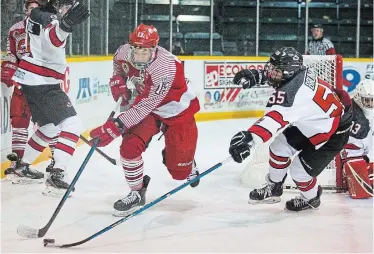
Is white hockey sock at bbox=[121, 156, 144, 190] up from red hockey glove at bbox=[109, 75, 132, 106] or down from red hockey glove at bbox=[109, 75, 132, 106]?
down

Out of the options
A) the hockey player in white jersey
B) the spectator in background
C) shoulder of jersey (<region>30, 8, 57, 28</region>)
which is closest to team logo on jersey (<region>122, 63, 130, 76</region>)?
the hockey player in white jersey

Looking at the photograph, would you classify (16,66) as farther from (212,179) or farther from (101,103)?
(101,103)

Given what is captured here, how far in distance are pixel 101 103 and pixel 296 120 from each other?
12.6ft

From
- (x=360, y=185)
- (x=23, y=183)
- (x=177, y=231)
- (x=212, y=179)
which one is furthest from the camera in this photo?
(x=212, y=179)

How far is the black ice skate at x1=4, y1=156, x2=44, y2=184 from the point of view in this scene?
14.1 feet

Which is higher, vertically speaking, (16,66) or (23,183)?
(16,66)

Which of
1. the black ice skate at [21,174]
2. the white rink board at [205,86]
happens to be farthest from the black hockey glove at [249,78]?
the white rink board at [205,86]

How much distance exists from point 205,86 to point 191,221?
5029 millimetres

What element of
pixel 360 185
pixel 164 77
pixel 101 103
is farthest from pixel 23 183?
pixel 101 103

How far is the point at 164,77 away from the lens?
3396 millimetres

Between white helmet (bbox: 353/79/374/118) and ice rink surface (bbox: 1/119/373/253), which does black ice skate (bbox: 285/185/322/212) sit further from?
white helmet (bbox: 353/79/374/118)

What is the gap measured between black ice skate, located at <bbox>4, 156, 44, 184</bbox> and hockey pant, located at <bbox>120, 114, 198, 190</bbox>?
37.6 inches

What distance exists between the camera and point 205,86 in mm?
8352

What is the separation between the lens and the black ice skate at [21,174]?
430 cm
